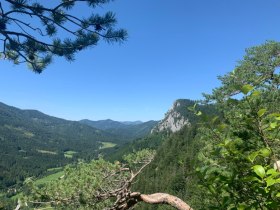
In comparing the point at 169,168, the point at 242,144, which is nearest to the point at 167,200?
the point at 242,144

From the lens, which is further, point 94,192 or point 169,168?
point 169,168

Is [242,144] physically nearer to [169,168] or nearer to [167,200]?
[167,200]

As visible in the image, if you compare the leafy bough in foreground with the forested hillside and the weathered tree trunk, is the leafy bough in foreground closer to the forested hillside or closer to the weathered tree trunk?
the weathered tree trunk

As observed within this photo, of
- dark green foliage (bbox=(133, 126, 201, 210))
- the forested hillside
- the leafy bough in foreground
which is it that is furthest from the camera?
dark green foliage (bbox=(133, 126, 201, 210))

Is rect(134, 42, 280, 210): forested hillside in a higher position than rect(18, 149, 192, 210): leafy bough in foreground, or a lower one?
higher

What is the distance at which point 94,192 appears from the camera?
7336mm

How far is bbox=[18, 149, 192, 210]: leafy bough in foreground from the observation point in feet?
22.0

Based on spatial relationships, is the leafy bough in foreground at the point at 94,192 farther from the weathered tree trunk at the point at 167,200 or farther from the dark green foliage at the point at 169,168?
the dark green foliage at the point at 169,168

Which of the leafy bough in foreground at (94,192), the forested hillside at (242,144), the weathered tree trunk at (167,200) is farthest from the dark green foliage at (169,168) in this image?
the weathered tree trunk at (167,200)

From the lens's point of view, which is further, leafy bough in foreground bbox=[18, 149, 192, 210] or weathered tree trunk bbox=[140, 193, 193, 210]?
leafy bough in foreground bbox=[18, 149, 192, 210]

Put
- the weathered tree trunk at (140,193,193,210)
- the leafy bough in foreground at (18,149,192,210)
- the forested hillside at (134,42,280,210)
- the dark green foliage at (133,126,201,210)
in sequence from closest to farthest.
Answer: the forested hillside at (134,42,280,210)
the weathered tree trunk at (140,193,193,210)
the leafy bough in foreground at (18,149,192,210)
the dark green foliage at (133,126,201,210)

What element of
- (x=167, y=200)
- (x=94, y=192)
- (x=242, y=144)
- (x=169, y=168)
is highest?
(x=242, y=144)

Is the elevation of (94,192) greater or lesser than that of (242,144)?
lesser

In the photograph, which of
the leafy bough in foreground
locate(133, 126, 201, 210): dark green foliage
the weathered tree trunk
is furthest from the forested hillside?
locate(133, 126, 201, 210): dark green foliage
